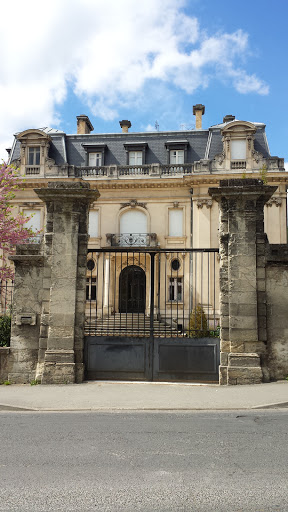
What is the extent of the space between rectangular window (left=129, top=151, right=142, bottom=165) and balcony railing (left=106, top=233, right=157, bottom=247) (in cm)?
494

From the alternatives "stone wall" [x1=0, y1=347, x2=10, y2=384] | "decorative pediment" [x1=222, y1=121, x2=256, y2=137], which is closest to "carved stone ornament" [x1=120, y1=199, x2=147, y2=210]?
"decorative pediment" [x1=222, y1=121, x2=256, y2=137]

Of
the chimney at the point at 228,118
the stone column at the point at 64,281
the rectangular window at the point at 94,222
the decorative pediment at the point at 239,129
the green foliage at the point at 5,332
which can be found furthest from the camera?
the chimney at the point at 228,118

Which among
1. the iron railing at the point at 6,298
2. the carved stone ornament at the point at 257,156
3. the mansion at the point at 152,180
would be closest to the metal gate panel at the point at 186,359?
the iron railing at the point at 6,298

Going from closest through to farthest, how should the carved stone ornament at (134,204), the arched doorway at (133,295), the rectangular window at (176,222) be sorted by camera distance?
the arched doorway at (133,295), the rectangular window at (176,222), the carved stone ornament at (134,204)

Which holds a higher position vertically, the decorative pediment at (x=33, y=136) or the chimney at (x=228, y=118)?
the chimney at (x=228, y=118)

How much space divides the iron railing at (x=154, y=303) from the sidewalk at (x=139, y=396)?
1218 mm

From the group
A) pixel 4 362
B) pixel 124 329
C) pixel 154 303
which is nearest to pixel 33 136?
pixel 154 303

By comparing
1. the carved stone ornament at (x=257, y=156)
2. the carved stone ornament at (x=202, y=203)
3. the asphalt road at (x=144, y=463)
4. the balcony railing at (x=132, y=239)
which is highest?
the carved stone ornament at (x=257, y=156)

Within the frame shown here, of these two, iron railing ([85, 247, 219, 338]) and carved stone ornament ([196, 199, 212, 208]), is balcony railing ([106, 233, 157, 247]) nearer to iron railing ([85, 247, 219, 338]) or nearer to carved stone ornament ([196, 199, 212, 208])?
iron railing ([85, 247, 219, 338])

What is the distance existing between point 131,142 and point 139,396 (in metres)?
22.9

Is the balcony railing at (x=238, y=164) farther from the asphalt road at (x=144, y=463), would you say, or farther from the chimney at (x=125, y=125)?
the asphalt road at (x=144, y=463)

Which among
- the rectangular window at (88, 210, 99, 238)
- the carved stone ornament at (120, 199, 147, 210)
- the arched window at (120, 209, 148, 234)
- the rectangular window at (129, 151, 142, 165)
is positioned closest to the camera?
the carved stone ornament at (120, 199, 147, 210)

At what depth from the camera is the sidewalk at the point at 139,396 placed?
728 centimetres

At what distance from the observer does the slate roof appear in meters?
27.8
